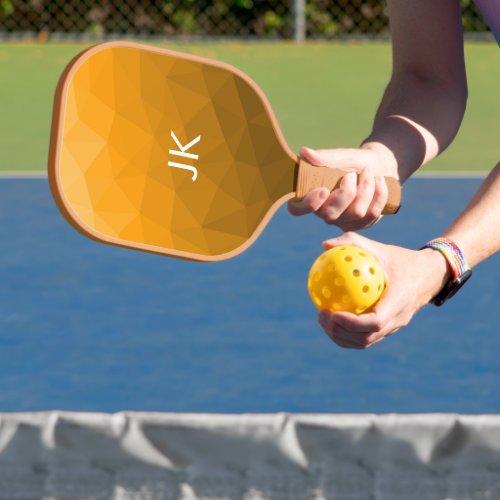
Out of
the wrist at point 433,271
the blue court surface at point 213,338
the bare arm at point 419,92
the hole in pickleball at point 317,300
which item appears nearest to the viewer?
the wrist at point 433,271

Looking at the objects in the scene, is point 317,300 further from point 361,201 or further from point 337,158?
point 337,158

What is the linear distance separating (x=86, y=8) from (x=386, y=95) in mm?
11070

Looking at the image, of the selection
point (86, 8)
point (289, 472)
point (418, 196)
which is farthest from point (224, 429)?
point (86, 8)

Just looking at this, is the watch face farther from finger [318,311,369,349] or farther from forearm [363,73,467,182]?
forearm [363,73,467,182]

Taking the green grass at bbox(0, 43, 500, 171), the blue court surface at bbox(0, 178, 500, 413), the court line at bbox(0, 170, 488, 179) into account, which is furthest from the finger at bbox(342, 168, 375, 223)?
the green grass at bbox(0, 43, 500, 171)

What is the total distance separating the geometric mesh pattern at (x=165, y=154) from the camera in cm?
229

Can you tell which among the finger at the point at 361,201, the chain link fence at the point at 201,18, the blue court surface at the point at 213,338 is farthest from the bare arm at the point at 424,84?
the chain link fence at the point at 201,18

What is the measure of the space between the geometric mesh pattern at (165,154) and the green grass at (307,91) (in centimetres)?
539

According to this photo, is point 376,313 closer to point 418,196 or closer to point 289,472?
point 289,472

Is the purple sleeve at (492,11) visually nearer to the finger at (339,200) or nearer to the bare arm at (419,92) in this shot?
the bare arm at (419,92)

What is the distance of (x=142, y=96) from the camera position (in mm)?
2447

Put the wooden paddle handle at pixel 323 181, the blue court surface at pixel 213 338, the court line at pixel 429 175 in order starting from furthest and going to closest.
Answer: the court line at pixel 429 175 → the blue court surface at pixel 213 338 → the wooden paddle handle at pixel 323 181

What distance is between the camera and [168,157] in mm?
2498

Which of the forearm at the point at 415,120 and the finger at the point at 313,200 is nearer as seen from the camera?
the finger at the point at 313,200
